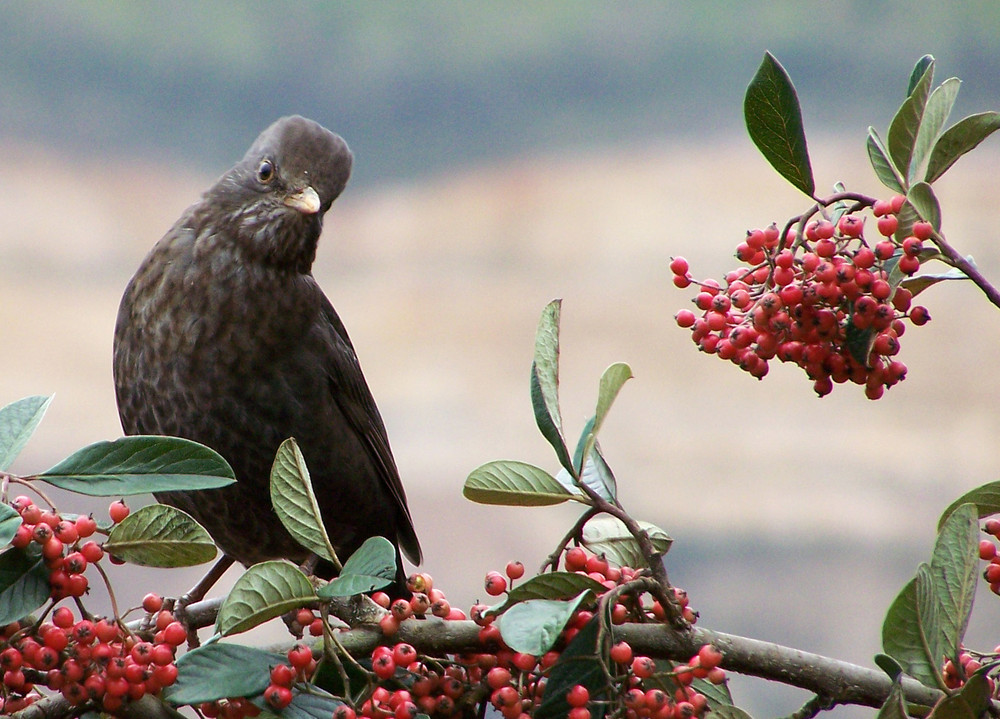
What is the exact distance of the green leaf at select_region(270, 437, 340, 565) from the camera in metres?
0.85

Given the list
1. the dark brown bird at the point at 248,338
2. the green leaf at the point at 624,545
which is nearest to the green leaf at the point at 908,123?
the green leaf at the point at 624,545

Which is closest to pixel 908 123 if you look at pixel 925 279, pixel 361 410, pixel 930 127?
pixel 930 127

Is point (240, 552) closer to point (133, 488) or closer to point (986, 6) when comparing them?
point (133, 488)

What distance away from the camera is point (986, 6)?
4.16 meters

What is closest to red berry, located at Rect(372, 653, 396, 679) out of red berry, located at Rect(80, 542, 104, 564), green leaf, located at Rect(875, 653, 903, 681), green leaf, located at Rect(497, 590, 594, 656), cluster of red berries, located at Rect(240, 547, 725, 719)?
cluster of red berries, located at Rect(240, 547, 725, 719)

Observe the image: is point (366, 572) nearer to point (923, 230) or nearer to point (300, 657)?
point (300, 657)

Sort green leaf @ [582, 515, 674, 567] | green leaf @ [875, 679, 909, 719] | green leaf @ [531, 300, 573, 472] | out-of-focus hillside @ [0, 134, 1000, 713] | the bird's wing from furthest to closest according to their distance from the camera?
1. out-of-focus hillside @ [0, 134, 1000, 713]
2. the bird's wing
3. green leaf @ [582, 515, 674, 567]
4. green leaf @ [531, 300, 573, 472]
5. green leaf @ [875, 679, 909, 719]

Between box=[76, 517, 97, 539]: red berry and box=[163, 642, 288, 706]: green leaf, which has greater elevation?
box=[76, 517, 97, 539]: red berry

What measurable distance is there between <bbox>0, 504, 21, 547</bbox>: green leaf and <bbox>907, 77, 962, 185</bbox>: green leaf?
720 millimetres

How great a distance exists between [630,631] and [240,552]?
3.52 ft

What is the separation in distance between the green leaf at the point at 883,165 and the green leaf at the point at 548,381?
A: 0.30 meters

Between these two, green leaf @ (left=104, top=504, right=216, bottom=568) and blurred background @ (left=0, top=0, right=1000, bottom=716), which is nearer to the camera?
green leaf @ (left=104, top=504, right=216, bottom=568)

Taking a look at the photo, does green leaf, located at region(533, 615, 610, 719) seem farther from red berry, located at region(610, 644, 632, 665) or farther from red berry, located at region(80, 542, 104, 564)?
red berry, located at region(80, 542, 104, 564)

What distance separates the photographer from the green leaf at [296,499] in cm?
85
